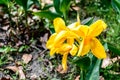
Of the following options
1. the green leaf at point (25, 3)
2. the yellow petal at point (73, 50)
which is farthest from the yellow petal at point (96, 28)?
the green leaf at point (25, 3)

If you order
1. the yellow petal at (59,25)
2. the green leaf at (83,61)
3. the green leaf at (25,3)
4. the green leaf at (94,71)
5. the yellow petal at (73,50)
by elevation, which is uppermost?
the yellow petal at (59,25)

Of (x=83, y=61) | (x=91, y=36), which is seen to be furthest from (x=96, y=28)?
(x=83, y=61)

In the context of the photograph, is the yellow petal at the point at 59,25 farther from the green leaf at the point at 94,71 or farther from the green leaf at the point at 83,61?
the green leaf at the point at 94,71

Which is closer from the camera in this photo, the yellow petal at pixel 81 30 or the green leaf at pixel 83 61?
the yellow petal at pixel 81 30

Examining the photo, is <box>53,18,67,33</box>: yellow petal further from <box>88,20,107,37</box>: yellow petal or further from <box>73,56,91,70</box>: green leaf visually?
<box>73,56,91,70</box>: green leaf

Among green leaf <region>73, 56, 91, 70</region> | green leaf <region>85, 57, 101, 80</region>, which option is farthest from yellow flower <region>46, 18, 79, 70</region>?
green leaf <region>85, 57, 101, 80</region>

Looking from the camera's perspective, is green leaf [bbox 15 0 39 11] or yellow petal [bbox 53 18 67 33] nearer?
yellow petal [bbox 53 18 67 33]

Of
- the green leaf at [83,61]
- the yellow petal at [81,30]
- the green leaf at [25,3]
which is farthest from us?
the green leaf at [25,3]

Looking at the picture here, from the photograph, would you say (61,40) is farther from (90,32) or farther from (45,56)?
(45,56)
